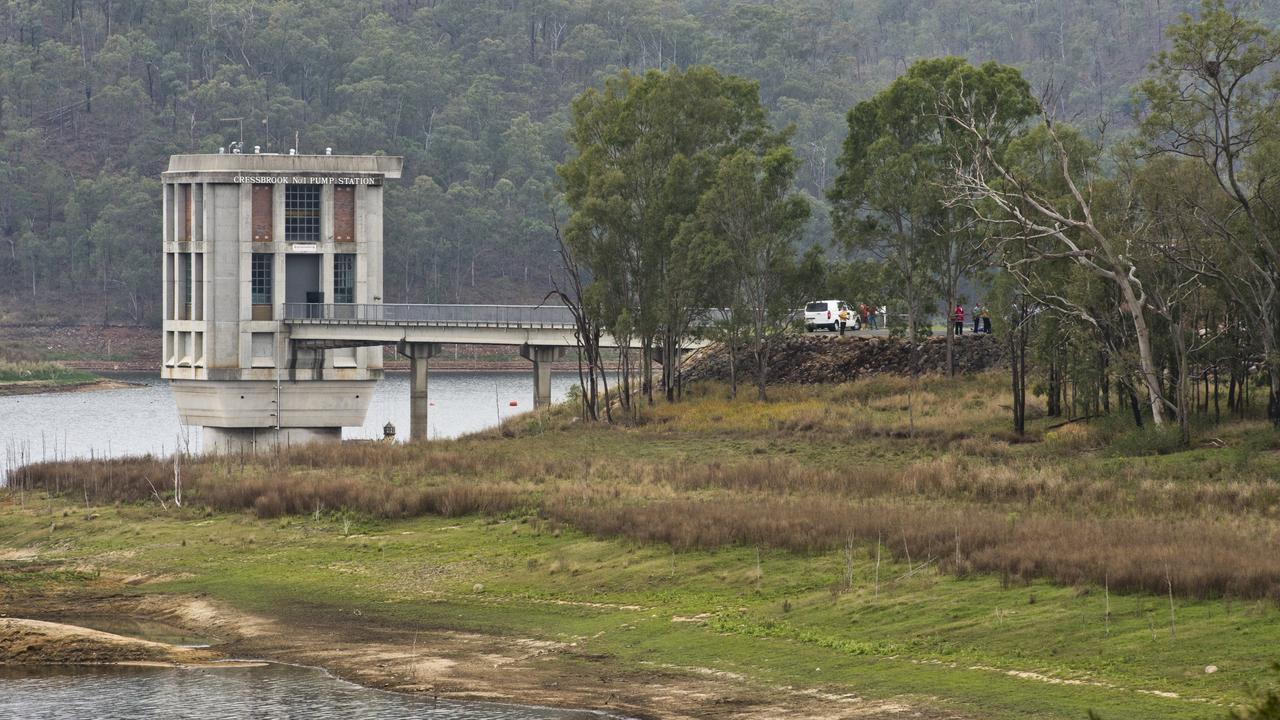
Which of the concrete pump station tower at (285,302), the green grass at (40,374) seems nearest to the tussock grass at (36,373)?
the green grass at (40,374)

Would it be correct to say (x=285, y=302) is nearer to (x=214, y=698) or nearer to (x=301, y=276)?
(x=301, y=276)

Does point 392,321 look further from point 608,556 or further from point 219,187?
point 608,556

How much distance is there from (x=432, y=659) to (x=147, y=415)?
343ft

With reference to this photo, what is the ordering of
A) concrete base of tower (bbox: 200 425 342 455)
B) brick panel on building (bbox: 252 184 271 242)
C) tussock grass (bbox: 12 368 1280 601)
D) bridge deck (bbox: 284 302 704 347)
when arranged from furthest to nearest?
brick panel on building (bbox: 252 184 271 242), concrete base of tower (bbox: 200 425 342 455), bridge deck (bbox: 284 302 704 347), tussock grass (bbox: 12 368 1280 601)

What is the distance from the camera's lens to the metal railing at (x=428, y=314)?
298ft

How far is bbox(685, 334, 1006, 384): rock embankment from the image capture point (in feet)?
263

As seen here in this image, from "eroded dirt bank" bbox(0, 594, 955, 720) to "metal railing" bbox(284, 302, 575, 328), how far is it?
1882 inches

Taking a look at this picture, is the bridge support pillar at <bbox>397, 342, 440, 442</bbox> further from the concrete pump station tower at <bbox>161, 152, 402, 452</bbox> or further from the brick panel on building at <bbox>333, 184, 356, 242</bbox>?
the brick panel on building at <bbox>333, 184, 356, 242</bbox>

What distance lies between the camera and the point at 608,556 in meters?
43.1

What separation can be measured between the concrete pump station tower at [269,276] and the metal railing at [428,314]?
623mm

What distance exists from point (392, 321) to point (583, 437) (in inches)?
883

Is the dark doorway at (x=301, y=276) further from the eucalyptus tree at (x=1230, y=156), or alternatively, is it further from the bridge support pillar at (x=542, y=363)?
the eucalyptus tree at (x=1230, y=156)

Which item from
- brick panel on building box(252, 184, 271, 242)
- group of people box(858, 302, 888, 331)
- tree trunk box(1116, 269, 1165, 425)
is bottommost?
tree trunk box(1116, 269, 1165, 425)

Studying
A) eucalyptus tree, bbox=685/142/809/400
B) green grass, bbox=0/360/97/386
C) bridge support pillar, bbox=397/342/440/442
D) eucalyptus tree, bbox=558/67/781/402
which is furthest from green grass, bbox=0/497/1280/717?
green grass, bbox=0/360/97/386
